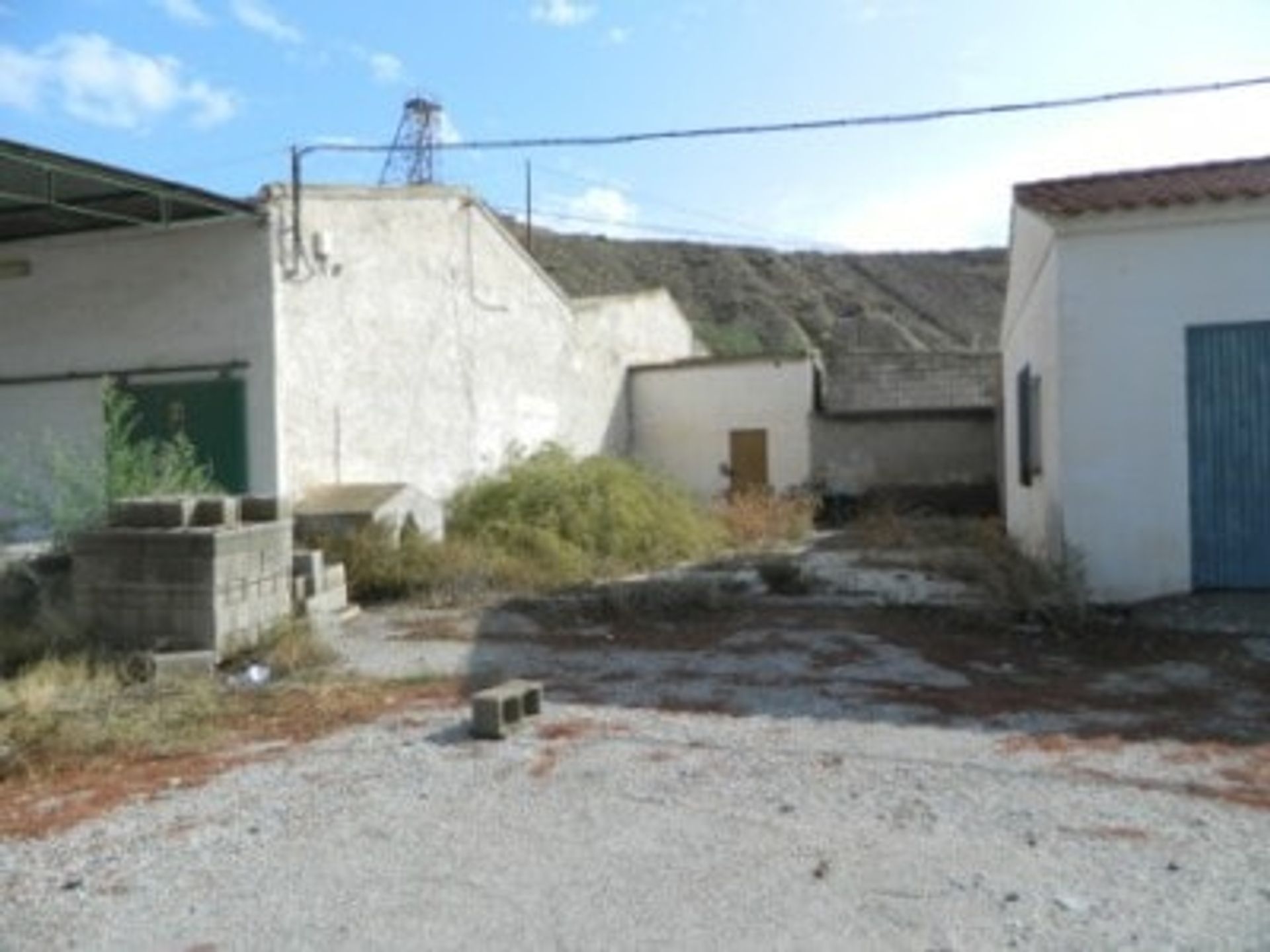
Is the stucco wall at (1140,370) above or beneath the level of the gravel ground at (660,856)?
above

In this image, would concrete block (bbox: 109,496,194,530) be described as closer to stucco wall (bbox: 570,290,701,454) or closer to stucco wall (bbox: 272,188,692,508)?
stucco wall (bbox: 272,188,692,508)

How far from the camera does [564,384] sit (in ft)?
67.1

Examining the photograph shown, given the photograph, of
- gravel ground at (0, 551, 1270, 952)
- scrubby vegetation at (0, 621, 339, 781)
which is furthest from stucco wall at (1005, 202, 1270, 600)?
scrubby vegetation at (0, 621, 339, 781)

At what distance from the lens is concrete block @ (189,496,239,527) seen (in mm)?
9602

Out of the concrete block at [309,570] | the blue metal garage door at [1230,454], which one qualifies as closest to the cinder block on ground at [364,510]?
the concrete block at [309,570]

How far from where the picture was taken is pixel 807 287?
54156 millimetres

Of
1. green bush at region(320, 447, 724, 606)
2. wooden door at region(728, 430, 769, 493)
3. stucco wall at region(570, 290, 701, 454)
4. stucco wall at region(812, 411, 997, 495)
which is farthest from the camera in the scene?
wooden door at region(728, 430, 769, 493)

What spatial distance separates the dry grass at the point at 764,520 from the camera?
1745 cm

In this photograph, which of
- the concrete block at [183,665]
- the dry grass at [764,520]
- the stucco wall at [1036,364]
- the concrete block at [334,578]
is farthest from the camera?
the dry grass at [764,520]

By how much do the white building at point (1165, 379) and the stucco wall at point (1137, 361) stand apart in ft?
0.04

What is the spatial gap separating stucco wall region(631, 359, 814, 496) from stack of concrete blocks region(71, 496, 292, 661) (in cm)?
1463

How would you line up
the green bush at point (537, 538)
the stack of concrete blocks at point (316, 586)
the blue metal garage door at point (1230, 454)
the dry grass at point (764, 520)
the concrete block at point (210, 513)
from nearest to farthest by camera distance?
the concrete block at point (210, 513) → the blue metal garage door at point (1230, 454) → the stack of concrete blocks at point (316, 586) → the green bush at point (537, 538) → the dry grass at point (764, 520)

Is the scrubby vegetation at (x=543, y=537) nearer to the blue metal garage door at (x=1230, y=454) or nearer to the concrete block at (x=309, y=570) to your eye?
the concrete block at (x=309, y=570)

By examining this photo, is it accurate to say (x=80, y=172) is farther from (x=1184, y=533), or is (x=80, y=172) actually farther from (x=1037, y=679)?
(x=1184, y=533)
